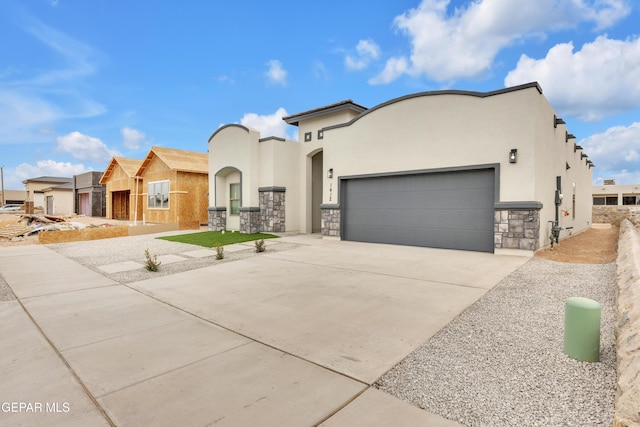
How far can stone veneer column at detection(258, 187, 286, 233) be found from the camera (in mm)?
15242

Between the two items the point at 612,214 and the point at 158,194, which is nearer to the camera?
the point at 158,194

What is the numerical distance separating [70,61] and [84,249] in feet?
27.0

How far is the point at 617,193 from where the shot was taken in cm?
3475

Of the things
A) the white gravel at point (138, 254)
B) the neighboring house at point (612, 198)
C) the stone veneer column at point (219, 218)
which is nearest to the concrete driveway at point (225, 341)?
the white gravel at point (138, 254)

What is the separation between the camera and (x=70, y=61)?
1338cm

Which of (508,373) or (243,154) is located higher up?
(243,154)

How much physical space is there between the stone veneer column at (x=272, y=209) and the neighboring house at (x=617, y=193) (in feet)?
128

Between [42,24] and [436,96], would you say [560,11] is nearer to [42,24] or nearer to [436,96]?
[436,96]

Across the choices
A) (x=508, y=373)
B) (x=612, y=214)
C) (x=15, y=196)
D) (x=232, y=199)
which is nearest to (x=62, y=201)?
Result: (x=232, y=199)

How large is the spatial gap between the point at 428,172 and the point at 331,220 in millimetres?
4413

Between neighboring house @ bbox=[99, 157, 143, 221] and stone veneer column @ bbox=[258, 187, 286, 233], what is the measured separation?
10.6 metres

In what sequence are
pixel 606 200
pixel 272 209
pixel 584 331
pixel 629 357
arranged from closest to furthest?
pixel 629 357
pixel 584 331
pixel 272 209
pixel 606 200

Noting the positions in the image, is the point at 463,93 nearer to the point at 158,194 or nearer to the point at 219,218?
the point at 219,218

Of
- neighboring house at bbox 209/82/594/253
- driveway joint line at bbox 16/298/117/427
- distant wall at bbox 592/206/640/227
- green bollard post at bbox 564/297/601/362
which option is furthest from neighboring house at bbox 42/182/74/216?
distant wall at bbox 592/206/640/227
